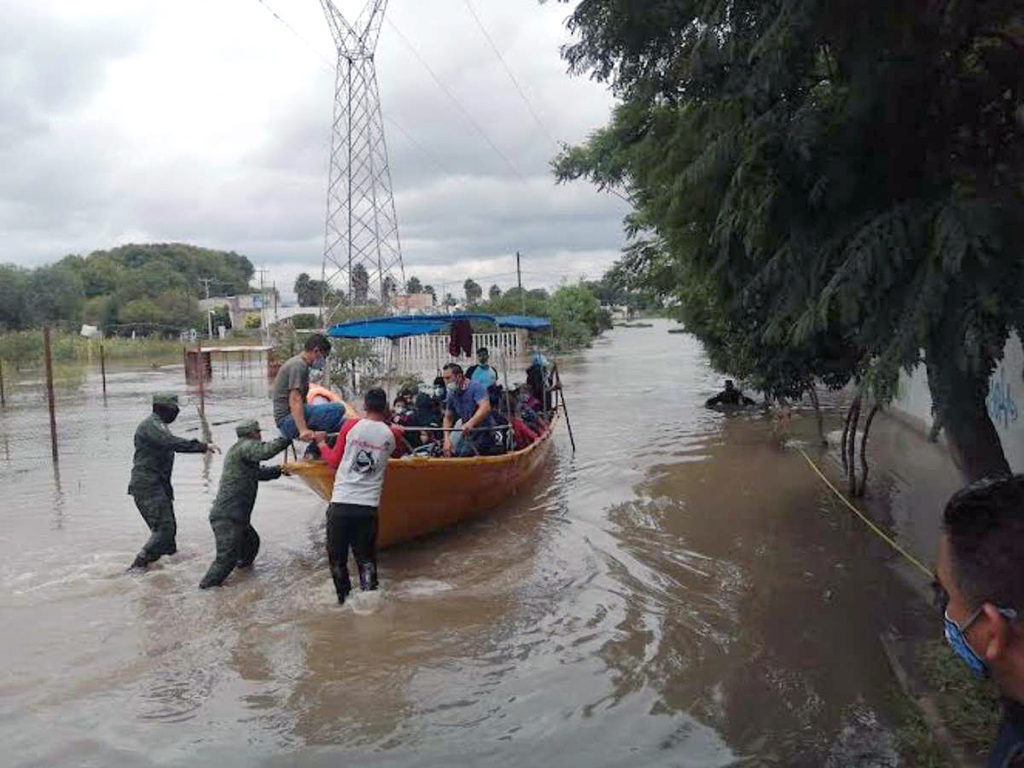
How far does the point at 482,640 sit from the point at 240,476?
10.2 feet

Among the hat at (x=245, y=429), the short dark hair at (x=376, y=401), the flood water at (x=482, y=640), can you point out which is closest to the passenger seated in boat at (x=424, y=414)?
the flood water at (x=482, y=640)

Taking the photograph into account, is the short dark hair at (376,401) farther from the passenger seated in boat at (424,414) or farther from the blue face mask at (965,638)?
the blue face mask at (965,638)

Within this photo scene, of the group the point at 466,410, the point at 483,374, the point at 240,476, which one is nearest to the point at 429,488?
the point at 466,410

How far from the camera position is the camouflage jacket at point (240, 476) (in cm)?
874

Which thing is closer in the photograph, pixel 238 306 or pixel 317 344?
pixel 317 344

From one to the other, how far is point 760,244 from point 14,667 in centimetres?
647

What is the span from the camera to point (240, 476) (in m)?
8.81

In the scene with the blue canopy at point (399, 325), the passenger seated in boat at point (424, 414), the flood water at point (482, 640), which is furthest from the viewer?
the blue canopy at point (399, 325)

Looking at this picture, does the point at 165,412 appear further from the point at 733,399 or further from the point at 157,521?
the point at 733,399

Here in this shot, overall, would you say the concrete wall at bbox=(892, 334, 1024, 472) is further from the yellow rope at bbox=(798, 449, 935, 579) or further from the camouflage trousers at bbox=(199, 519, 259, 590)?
the camouflage trousers at bbox=(199, 519, 259, 590)

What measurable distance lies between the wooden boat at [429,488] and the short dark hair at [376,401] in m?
0.86

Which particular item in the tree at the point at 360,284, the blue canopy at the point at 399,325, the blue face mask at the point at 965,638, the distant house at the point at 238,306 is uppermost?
the distant house at the point at 238,306

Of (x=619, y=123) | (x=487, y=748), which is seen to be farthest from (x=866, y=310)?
(x=487, y=748)

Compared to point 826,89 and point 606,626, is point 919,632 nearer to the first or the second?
point 606,626
